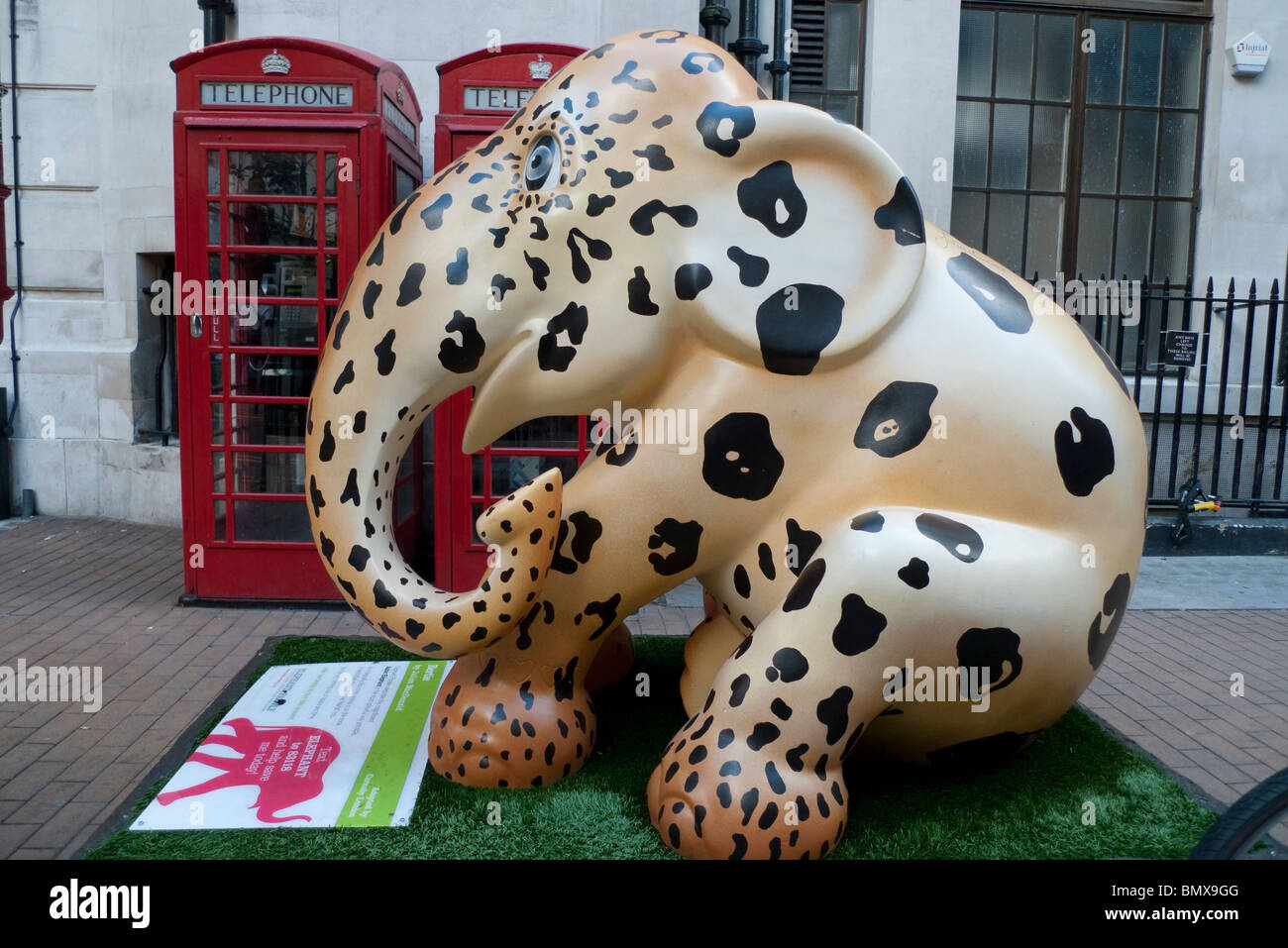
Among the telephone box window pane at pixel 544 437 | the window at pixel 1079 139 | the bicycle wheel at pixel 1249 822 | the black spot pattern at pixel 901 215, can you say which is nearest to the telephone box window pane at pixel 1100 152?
the window at pixel 1079 139

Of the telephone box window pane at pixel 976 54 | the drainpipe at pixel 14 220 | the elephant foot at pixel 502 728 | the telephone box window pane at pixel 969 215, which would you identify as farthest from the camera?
the telephone box window pane at pixel 969 215

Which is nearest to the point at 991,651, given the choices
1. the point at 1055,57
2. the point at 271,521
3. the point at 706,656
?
the point at 706,656

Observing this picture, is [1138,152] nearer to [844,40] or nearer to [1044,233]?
[1044,233]

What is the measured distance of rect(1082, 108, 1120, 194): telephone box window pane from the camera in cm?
734

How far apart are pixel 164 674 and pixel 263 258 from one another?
6.50 ft

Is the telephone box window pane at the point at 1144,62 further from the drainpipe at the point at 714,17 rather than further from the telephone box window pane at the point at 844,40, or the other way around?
the drainpipe at the point at 714,17

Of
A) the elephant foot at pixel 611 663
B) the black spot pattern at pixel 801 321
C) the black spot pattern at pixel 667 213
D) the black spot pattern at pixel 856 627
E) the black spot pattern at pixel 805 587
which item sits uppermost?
the black spot pattern at pixel 667 213

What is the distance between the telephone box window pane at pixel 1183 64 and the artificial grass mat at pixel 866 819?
611 cm

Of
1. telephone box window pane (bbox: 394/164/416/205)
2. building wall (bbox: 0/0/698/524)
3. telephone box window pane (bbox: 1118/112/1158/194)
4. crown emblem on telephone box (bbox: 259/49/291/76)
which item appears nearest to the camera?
crown emblem on telephone box (bbox: 259/49/291/76)

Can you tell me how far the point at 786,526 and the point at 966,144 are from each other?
5.82m

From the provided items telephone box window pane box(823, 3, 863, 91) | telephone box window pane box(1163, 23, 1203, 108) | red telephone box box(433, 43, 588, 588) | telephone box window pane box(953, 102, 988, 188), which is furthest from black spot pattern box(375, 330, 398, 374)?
telephone box window pane box(1163, 23, 1203, 108)

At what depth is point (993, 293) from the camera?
239 centimetres

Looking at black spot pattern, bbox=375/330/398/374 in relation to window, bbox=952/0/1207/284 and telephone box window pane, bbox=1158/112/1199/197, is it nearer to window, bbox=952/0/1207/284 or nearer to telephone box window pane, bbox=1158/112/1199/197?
window, bbox=952/0/1207/284

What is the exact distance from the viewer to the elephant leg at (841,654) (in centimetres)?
213
